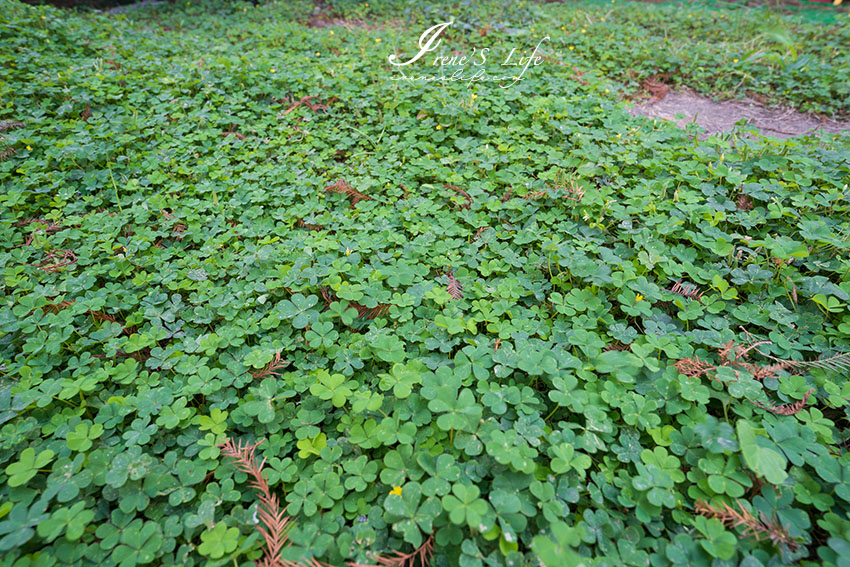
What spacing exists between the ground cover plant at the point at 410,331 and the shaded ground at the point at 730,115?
34.8 inches

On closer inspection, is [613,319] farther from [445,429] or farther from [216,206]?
[216,206]

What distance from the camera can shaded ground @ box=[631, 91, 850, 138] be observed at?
4414 mm

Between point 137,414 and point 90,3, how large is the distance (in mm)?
10470

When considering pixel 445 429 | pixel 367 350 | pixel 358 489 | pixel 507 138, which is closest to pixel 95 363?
→ pixel 367 350

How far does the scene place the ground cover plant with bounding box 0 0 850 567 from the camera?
1.52 meters

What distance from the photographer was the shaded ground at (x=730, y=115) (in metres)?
4.41

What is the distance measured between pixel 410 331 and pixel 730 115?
4998 millimetres

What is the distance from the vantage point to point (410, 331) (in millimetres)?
2229

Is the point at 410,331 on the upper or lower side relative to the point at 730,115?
lower

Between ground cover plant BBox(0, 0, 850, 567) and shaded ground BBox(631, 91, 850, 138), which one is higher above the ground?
shaded ground BBox(631, 91, 850, 138)

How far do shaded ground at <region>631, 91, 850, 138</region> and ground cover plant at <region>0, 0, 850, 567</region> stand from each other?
885 mm

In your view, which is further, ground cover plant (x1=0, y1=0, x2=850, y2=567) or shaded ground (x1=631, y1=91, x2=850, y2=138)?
shaded ground (x1=631, y1=91, x2=850, y2=138)

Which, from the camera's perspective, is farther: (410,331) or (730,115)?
(730,115)

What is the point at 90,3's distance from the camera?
824cm
